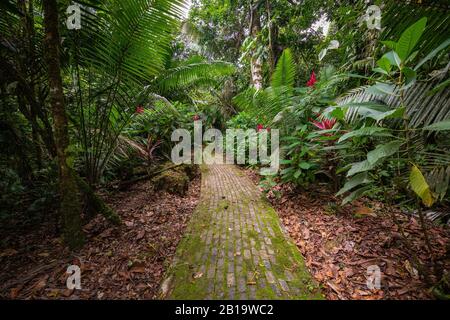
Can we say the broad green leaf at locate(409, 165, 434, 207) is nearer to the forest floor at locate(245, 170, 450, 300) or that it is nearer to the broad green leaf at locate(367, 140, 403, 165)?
the broad green leaf at locate(367, 140, 403, 165)

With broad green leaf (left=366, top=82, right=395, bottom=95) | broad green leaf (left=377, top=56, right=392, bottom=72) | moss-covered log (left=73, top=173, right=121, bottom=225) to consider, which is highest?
Result: broad green leaf (left=377, top=56, right=392, bottom=72)

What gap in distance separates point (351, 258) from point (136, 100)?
2736mm

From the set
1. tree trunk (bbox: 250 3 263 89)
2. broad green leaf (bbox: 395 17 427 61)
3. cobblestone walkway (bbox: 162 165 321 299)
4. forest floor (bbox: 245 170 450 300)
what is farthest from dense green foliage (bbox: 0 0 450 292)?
tree trunk (bbox: 250 3 263 89)

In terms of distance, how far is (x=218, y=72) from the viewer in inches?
133

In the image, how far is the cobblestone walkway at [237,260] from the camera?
1.48 m

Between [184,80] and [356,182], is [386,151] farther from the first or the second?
[184,80]

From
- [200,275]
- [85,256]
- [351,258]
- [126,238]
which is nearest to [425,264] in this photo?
[351,258]

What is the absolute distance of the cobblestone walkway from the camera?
148 centimetres

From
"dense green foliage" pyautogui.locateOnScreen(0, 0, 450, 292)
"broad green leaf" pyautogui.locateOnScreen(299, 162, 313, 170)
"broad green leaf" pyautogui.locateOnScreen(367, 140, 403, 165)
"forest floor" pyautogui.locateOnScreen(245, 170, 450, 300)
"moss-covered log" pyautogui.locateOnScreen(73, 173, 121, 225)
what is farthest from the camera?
"broad green leaf" pyautogui.locateOnScreen(299, 162, 313, 170)

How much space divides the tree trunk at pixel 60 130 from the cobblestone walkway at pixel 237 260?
965 millimetres

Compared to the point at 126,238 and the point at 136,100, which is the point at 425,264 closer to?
the point at 126,238

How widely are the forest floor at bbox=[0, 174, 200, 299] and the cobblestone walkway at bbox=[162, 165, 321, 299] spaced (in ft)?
0.58

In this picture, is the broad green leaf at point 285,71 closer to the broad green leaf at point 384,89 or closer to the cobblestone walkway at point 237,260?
the cobblestone walkway at point 237,260
